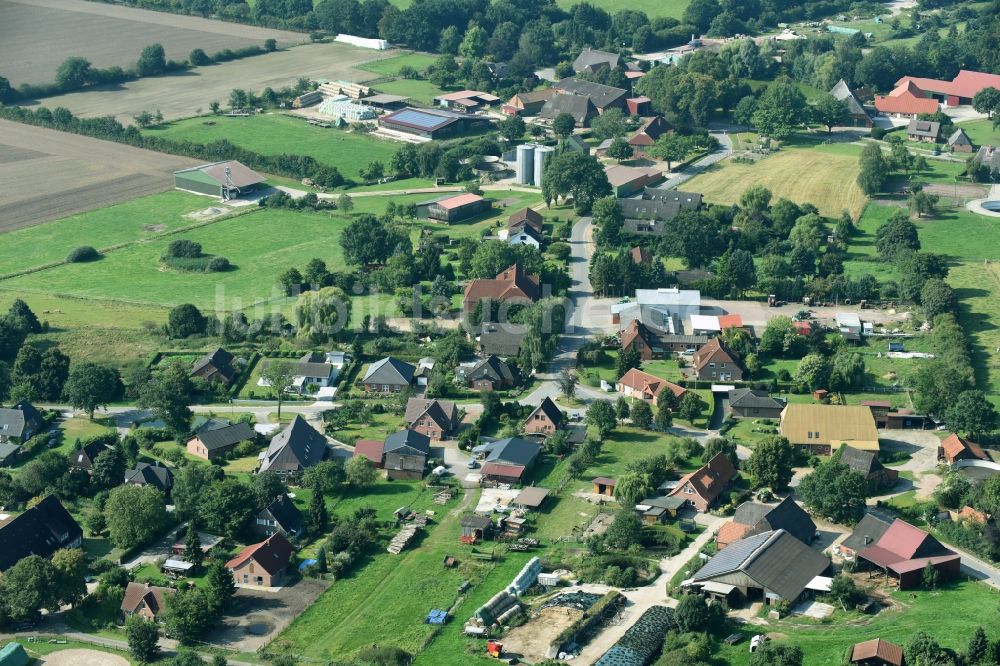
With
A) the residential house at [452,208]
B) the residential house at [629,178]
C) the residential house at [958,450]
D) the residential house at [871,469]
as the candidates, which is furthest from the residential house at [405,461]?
the residential house at [629,178]

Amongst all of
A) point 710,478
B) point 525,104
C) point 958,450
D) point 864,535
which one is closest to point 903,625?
point 864,535

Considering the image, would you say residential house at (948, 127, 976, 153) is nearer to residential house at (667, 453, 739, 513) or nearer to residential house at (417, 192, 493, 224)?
residential house at (417, 192, 493, 224)

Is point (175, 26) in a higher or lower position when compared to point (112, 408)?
higher

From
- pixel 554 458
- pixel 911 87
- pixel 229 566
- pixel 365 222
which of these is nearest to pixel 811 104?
pixel 911 87

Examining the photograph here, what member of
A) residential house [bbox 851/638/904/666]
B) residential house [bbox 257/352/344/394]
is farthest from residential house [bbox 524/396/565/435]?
residential house [bbox 851/638/904/666]

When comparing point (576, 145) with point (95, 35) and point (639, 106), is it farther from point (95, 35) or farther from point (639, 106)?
point (95, 35)

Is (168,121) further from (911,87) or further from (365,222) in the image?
(911,87)

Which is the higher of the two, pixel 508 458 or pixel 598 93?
pixel 598 93
